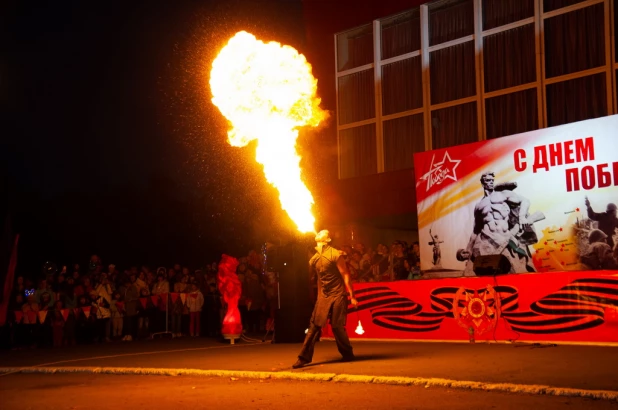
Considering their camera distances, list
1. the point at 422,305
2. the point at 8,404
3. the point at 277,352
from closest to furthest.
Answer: the point at 8,404 → the point at 277,352 → the point at 422,305

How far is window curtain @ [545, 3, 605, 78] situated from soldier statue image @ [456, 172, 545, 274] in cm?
439

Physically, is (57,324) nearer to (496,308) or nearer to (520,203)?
(496,308)

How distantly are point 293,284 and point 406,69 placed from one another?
9.52 m

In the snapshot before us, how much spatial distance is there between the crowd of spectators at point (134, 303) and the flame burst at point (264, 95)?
540 centimetres

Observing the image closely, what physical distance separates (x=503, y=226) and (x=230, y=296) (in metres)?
6.66

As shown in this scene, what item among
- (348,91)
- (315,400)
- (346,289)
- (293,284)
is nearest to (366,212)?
(348,91)

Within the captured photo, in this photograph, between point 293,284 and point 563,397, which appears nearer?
point 563,397

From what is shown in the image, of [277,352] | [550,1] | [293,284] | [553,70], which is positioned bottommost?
[277,352]

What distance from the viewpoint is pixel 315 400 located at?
9.31 m

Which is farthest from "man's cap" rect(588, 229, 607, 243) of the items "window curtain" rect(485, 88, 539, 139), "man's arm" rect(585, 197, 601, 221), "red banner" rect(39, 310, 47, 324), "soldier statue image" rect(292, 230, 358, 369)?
"red banner" rect(39, 310, 47, 324)

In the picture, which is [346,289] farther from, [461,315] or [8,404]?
[8,404]

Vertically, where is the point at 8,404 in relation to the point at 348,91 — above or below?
below

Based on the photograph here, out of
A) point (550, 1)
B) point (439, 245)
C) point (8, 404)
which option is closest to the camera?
point (8, 404)

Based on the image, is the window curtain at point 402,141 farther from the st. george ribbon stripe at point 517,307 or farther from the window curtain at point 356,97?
the st. george ribbon stripe at point 517,307
